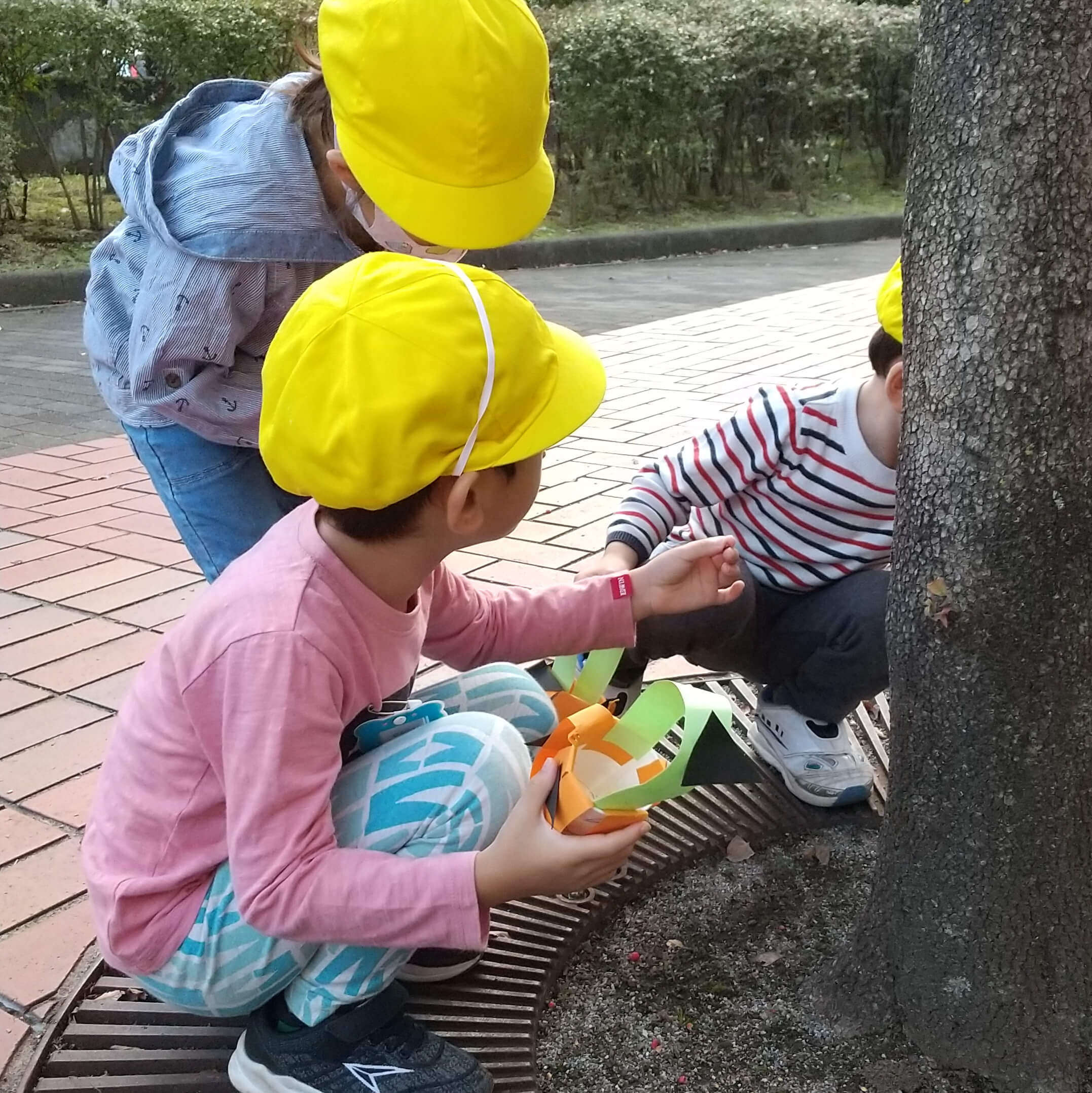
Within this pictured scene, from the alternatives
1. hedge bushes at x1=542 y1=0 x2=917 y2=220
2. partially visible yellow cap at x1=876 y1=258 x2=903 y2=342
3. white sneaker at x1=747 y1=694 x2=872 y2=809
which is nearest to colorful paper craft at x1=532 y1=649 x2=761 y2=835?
white sneaker at x1=747 y1=694 x2=872 y2=809

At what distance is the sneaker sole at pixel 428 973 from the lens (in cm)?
178

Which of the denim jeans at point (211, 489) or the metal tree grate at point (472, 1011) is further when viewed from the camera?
the denim jeans at point (211, 489)

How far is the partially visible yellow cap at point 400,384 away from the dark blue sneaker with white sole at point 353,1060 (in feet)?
2.16

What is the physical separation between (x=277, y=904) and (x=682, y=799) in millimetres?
981

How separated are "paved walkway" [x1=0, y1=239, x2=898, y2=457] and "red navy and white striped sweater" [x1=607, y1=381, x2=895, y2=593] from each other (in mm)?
3030

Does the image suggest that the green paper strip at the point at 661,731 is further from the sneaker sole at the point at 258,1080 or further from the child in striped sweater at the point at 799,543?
the child in striped sweater at the point at 799,543

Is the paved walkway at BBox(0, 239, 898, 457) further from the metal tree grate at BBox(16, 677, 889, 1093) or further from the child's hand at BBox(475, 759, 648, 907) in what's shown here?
the child's hand at BBox(475, 759, 648, 907)

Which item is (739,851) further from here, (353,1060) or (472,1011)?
(353,1060)

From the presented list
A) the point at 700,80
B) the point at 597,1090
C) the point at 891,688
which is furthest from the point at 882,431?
the point at 700,80

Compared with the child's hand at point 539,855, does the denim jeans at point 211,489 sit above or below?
above

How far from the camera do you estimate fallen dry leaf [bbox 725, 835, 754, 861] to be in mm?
2059

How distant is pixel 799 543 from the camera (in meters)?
2.27

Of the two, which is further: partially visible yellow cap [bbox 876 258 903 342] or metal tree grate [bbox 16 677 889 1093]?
partially visible yellow cap [bbox 876 258 903 342]

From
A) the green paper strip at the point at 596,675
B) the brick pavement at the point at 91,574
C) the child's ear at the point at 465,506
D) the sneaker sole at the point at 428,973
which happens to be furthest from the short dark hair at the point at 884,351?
the sneaker sole at the point at 428,973
